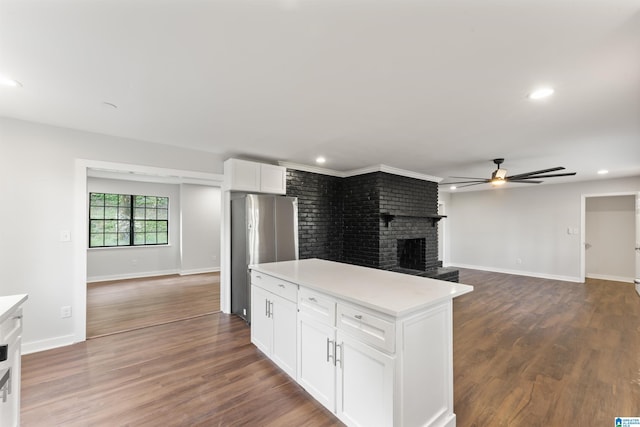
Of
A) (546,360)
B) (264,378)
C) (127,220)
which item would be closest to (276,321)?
(264,378)

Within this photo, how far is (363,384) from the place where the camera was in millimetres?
1620

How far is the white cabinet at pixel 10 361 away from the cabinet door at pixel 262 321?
1.63m

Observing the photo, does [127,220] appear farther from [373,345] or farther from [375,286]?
[373,345]

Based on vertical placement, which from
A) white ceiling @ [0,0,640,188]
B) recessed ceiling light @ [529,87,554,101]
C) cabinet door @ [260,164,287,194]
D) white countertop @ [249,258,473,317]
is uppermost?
white ceiling @ [0,0,640,188]

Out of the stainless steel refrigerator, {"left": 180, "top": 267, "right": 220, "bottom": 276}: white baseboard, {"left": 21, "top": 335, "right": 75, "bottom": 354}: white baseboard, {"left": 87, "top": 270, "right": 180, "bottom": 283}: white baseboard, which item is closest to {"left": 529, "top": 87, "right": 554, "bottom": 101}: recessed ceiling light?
the stainless steel refrigerator

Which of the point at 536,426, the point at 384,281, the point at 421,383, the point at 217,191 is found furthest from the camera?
the point at 217,191

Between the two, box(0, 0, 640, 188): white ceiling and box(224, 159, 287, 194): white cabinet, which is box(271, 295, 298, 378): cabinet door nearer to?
box(0, 0, 640, 188): white ceiling

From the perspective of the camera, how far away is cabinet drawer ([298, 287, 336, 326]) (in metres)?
1.86

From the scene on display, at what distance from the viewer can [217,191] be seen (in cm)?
745

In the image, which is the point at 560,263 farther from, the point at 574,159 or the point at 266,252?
the point at 266,252

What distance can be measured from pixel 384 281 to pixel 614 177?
7.08 metres

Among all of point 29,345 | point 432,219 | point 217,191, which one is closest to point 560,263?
point 432,219

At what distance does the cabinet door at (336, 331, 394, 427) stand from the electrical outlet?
3.14 meters

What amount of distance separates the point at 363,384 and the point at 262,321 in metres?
1.38
